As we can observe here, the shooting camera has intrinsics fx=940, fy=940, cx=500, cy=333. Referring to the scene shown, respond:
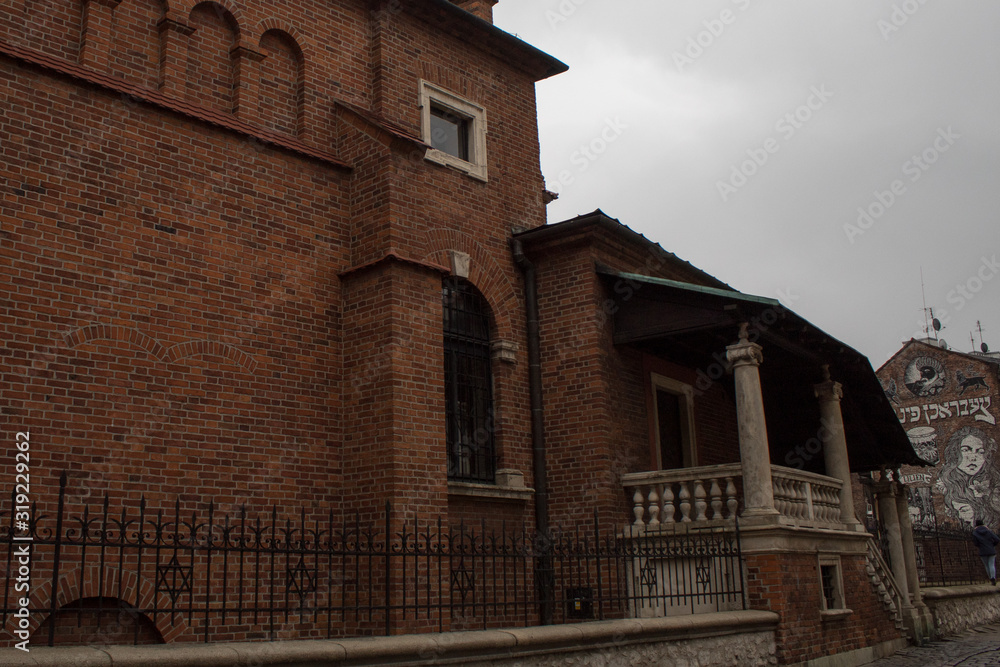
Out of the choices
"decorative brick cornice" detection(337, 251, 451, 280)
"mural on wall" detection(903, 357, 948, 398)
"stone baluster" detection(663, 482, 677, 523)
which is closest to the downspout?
"stone baluster" detection(663, 482, 677, 523)

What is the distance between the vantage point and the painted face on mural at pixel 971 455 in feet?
109

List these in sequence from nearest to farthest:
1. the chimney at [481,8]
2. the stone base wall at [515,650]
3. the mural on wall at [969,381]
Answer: the stone base wall at [515,650], the chimney at [481,8], the mural on wall at [969,381]

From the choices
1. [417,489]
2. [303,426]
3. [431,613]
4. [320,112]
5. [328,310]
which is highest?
[320,112]

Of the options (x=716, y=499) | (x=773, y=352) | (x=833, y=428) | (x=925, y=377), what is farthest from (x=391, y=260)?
(x=925, y=377)

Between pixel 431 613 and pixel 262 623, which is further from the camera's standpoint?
pixel 431 613

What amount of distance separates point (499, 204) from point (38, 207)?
6490 millimetres

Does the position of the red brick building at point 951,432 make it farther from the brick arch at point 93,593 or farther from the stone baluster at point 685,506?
the brick arch at point 93,593

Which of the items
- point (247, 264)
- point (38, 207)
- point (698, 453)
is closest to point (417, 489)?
point (247, 264)

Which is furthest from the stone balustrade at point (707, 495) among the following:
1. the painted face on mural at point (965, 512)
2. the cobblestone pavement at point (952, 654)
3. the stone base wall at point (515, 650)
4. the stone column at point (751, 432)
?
the painted face on mural at point (965, 512)

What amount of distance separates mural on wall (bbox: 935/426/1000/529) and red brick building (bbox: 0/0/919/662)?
69.3ft

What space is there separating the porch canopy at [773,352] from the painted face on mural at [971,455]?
17.2 meters

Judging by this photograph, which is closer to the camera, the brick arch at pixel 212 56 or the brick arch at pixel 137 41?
the brick arch at pixel 137 41

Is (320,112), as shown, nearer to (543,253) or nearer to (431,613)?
(543,253)

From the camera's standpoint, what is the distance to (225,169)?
10.2 meters
